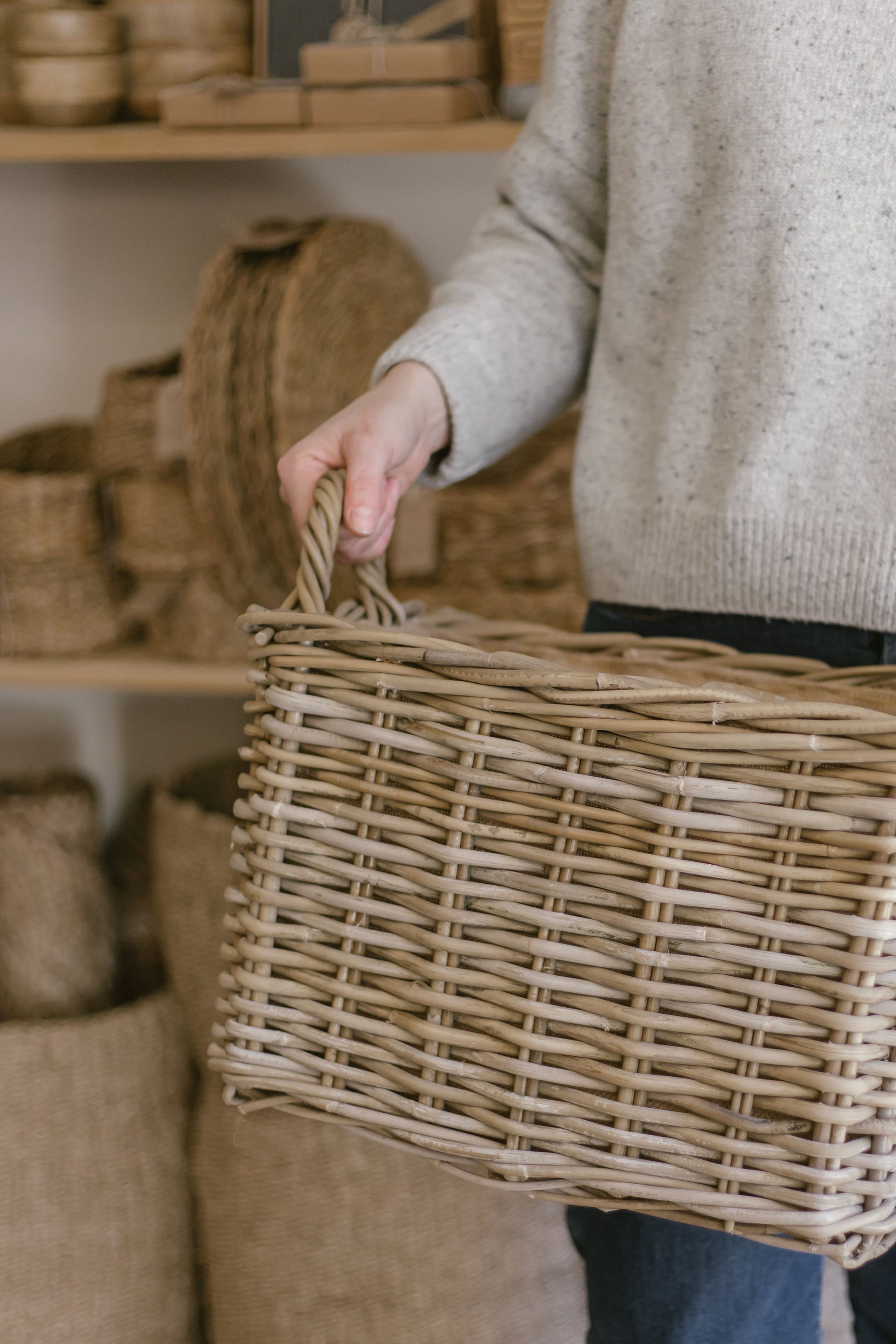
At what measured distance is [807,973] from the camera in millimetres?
472

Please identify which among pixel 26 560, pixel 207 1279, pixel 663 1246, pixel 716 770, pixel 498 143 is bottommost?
pixel 207 1279

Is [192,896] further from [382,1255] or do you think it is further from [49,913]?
[382,1255]

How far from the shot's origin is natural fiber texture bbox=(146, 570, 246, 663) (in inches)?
52.4

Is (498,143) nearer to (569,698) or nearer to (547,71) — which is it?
(547,71)

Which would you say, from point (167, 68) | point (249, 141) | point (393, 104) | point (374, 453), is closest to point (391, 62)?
point (393, 104)

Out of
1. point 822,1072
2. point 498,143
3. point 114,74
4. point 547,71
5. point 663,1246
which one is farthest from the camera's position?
point 114,74

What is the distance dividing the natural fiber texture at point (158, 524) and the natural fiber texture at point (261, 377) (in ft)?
0.27

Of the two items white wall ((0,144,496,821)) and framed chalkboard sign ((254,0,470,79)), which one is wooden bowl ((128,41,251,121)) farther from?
white wall ((0,144,496,821))

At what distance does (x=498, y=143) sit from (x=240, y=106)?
11.0 inches

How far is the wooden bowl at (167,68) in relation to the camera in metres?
1.27

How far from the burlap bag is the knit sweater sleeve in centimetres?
74

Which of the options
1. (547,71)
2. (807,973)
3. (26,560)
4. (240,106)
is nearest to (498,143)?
(240,106)

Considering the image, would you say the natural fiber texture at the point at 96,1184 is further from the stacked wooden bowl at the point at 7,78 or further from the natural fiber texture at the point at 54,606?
the stacked wooden bowl at the point at 7,78

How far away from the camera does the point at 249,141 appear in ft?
3.90
